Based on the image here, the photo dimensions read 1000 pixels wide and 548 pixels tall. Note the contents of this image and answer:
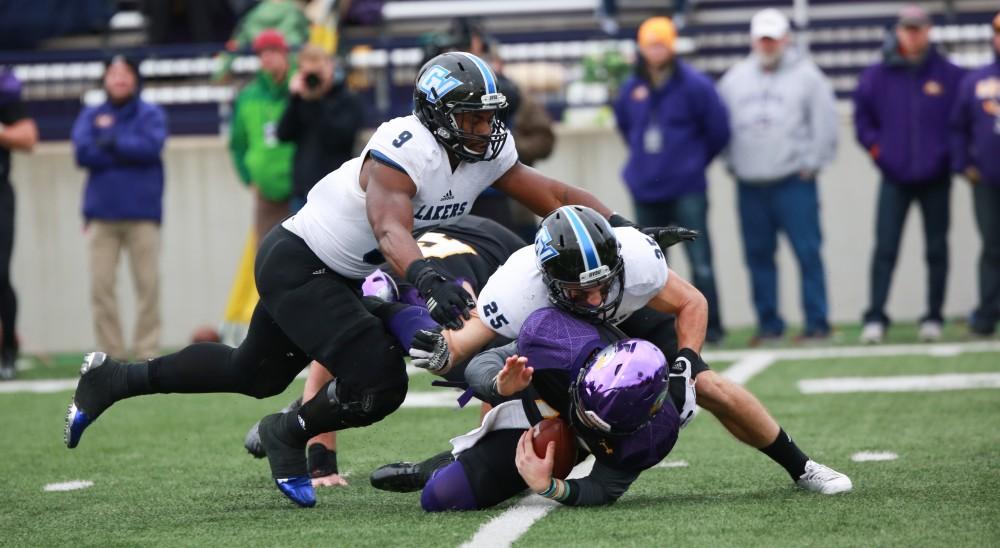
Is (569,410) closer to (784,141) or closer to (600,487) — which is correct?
(600,487)

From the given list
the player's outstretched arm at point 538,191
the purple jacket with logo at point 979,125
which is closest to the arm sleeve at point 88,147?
the player's outstretched arm at point 538,191

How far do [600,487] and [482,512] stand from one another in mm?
390

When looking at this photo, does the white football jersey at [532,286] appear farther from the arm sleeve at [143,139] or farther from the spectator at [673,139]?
the arm sleeve at [143,139]

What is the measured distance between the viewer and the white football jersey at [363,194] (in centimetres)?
522

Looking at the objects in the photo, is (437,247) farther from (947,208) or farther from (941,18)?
(941,18)

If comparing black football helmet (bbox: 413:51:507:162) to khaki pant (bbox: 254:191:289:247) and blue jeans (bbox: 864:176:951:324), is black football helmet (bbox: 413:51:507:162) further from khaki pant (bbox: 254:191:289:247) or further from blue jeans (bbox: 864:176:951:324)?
blue jeans (bbox: 864:176:951:324)

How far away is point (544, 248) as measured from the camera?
4.96 meters

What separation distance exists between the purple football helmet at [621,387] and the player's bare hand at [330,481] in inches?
53.6

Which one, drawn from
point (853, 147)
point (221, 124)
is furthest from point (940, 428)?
point (221, 124)

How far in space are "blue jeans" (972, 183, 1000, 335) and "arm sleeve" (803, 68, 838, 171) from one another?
1.00 m

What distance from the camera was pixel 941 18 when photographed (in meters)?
12.6

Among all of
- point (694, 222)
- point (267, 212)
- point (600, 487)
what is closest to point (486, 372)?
point (600, 487)

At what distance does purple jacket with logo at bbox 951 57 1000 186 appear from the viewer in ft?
32.7

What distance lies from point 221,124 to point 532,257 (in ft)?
26.8
